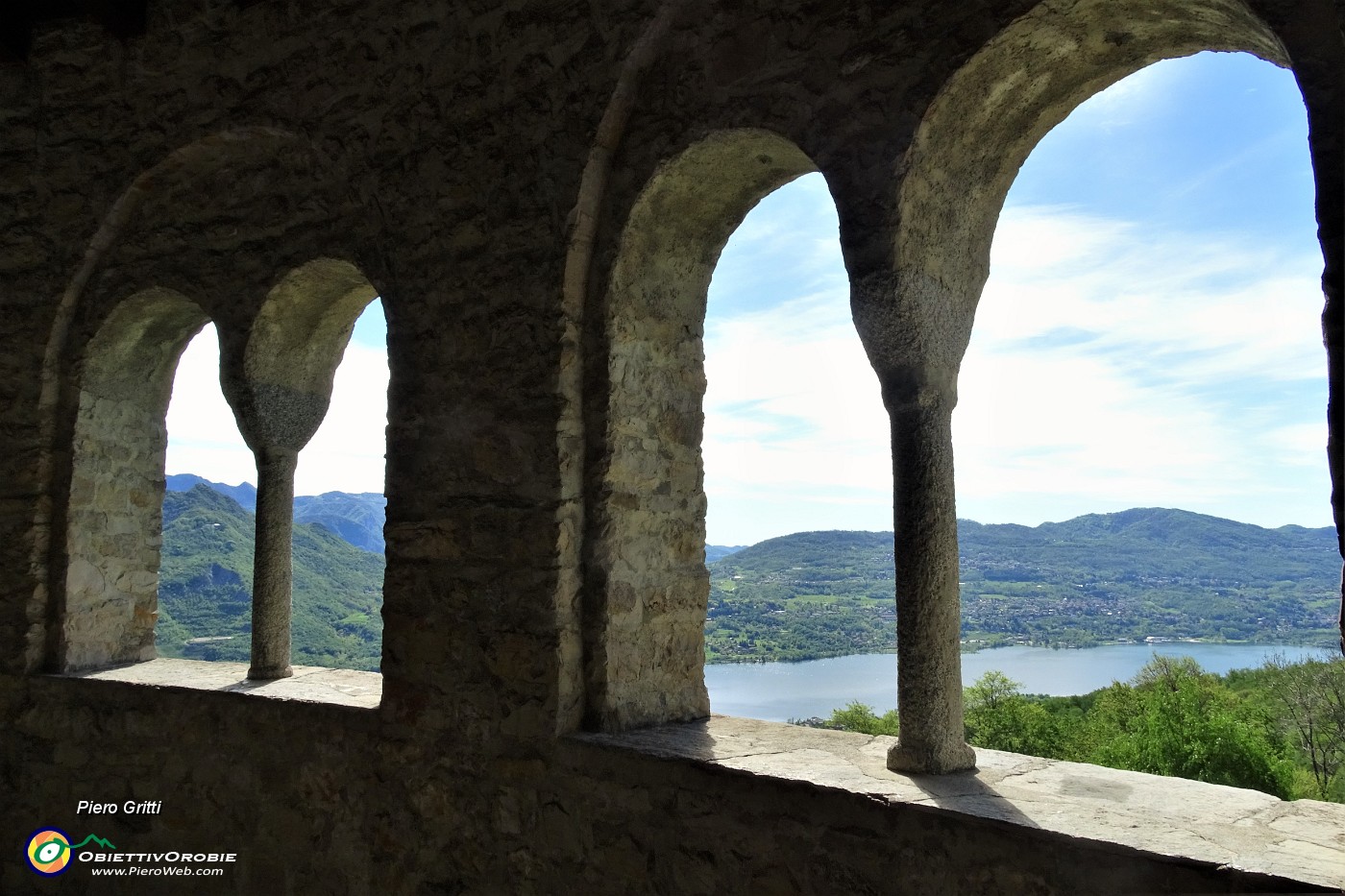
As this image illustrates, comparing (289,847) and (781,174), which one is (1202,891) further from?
(289,847)

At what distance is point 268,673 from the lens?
4113mm

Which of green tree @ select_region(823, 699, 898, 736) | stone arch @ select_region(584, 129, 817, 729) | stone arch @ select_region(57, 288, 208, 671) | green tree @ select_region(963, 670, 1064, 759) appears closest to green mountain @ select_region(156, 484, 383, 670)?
stone arch @ select_region(57, 288, 208, 671)

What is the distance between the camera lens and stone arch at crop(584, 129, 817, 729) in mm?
3092

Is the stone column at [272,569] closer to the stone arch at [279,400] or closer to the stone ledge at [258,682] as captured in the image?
the stone arch at [279,400]

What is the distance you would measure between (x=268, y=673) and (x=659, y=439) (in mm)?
2182

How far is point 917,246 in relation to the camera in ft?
8.54

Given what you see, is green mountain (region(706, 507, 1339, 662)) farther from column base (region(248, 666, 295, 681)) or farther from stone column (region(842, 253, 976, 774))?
stone column (region(842, 253, 976, 774))

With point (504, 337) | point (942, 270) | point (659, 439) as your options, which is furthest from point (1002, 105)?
point (504, 337)

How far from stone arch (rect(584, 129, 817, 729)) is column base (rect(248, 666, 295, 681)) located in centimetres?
182

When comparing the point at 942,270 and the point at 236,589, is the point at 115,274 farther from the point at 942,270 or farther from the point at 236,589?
the point at 236,589

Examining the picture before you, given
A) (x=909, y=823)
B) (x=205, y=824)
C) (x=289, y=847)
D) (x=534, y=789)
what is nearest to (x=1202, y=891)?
(x=909, y=823)

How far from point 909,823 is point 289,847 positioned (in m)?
2.53

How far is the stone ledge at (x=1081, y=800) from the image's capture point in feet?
5.97

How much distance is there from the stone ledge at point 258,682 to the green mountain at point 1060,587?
2490 millimetres
